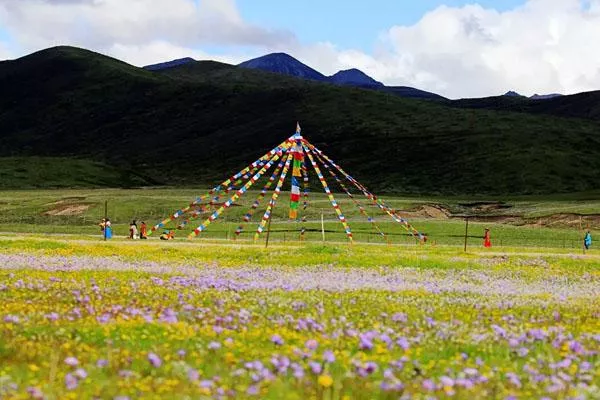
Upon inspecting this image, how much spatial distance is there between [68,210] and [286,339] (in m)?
87.2

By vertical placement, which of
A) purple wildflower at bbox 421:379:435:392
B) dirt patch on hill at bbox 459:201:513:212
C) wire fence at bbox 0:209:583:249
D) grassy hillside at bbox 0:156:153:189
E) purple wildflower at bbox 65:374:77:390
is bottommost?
wire fence at bbox 0:209:583:249

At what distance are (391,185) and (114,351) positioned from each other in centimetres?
16870

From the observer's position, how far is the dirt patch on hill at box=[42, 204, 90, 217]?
92.6 m

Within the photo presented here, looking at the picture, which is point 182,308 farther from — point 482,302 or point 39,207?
point 39,207

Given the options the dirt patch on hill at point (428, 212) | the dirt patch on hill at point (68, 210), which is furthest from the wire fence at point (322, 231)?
the dirt patch on hill at point (428, 212)

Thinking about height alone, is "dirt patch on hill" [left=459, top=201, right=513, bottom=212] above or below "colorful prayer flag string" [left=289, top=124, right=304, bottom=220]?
below

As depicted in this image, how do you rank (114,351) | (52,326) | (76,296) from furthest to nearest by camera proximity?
(76,296) → (52,326) → (114,351)

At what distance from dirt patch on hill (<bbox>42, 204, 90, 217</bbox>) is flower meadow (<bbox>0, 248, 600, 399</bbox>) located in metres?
71.3

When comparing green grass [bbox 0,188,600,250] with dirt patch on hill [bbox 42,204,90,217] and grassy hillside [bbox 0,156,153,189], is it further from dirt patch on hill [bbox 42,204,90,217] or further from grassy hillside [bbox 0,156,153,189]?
grassy hillside [bbox 0,156,153,189]

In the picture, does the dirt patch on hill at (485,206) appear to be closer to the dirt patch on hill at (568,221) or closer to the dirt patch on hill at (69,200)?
the dirt patch on hill at (568,221)

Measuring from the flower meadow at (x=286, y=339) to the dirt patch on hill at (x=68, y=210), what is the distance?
71.3 meters

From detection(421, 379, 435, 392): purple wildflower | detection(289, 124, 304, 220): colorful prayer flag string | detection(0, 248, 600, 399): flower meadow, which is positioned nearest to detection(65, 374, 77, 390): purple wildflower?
detection(0, 248, 600, 399): flower meadow

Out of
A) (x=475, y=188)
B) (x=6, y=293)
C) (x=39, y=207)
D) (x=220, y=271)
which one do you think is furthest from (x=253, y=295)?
(x=475, y=188)

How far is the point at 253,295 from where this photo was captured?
18406 millimetres
